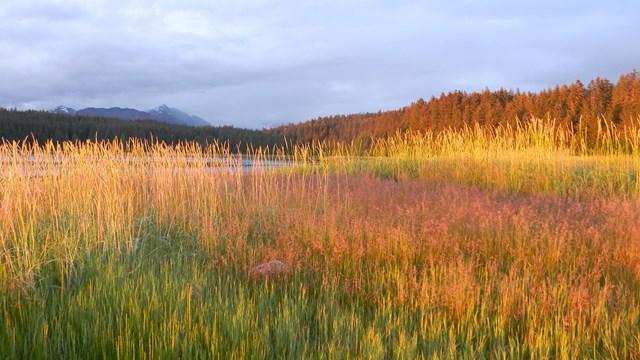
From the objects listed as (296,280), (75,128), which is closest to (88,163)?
(296,280)

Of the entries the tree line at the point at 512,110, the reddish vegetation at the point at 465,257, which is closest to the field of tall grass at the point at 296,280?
the reddish vegetation at the point at 465,257

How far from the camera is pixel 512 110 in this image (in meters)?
34.3

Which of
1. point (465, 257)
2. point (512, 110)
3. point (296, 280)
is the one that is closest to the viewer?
point (296, 280)

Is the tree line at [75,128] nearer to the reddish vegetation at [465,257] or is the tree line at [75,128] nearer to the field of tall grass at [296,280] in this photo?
the field of tall grass at [296,280]

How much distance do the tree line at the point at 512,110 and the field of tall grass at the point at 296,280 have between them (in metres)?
15.1

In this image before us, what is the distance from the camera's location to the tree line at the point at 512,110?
95.9 ft

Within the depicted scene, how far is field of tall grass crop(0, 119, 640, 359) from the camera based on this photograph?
8.30ft

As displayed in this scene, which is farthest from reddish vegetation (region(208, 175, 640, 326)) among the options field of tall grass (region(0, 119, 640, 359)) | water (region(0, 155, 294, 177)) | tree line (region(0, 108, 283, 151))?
tree line (region(0, 108, 283, 151))

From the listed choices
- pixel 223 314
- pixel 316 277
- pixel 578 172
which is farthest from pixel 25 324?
pixel 578 172

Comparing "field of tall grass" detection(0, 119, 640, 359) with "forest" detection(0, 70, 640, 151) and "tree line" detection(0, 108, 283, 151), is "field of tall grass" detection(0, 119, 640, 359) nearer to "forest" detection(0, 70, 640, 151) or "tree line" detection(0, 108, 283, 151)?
"forest" detection(0, 70, 640, 151)

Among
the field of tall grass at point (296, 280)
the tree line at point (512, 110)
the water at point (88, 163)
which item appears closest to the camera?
the field of tall grass at point (296, 280)

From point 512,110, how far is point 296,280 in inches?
1365

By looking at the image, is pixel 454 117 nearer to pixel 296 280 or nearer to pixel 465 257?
pixel 465 257

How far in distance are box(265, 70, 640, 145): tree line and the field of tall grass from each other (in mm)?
15139
